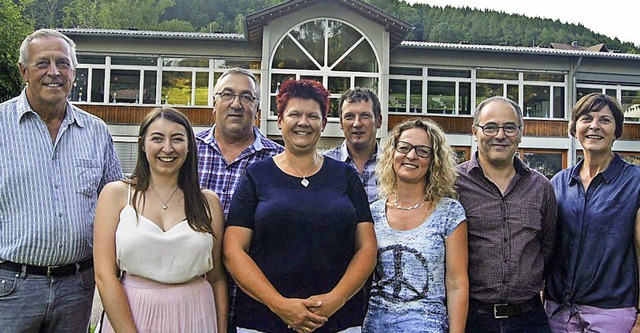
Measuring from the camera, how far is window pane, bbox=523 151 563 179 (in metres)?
22.8

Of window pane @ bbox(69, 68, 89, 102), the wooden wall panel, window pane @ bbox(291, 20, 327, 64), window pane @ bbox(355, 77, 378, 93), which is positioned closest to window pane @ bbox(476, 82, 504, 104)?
window pane @ bbox(355, 77, 378, 93)

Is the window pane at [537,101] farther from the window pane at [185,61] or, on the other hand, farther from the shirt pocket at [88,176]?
the shirt pocket at [88,176]

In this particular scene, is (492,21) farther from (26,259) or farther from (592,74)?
(26,259)

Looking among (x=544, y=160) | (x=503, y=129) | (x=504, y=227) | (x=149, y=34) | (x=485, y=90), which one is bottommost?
(x=504, y=227)

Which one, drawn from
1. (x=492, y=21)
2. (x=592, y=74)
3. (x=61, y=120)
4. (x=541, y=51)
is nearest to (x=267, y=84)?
(x=541, y=51)

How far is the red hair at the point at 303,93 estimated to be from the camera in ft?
10.7

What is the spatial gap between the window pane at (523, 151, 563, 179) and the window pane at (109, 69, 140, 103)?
15.5 meters

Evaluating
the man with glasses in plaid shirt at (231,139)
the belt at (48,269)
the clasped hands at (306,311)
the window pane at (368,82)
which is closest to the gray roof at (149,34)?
the window pane at (368,82)

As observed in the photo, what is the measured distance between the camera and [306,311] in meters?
2.95

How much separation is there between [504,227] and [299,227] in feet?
4.40

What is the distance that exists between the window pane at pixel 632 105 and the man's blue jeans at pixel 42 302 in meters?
25.1

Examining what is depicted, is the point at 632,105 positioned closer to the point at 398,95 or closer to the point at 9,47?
the point at 398,95

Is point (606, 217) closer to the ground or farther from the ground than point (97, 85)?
closer to the ground

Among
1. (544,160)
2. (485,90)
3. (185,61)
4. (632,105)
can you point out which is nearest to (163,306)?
(185,61)
